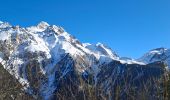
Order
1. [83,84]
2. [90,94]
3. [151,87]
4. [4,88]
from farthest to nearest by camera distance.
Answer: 1. [4,88]
2. [151,87]
3. [83,84]
4. [90,94]

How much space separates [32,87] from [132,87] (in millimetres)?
2474

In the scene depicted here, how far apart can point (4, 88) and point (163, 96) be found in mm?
3896

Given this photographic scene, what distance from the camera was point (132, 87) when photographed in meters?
10.6

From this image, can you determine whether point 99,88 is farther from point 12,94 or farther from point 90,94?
point 12,94

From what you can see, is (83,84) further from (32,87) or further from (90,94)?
(32,87)

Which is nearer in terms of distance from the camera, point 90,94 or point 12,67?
point 90,94

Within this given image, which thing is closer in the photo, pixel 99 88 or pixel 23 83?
pixel 99 88

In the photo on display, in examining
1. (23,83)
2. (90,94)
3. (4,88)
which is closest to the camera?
(90,94)

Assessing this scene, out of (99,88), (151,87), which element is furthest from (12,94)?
(151,87)

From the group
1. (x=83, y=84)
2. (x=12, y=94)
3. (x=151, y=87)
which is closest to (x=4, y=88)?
(x=12, y=94)

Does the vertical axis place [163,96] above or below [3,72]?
below

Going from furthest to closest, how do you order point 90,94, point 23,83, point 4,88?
point 23,83
point 4,88
point 90,94

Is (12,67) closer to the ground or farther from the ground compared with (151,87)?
farther from the ground

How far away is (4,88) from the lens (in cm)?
1080
